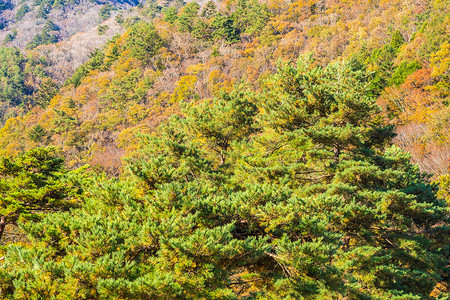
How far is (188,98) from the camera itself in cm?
3041

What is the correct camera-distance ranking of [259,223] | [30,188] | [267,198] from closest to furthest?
[267,198]
[259,223]
[30,188]

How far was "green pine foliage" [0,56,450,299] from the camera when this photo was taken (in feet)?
14.9

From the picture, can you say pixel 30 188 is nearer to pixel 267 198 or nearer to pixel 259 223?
pixel 259 223

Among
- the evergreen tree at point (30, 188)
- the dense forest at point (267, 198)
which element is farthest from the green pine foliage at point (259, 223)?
the evergreen tree at point (30, 188)

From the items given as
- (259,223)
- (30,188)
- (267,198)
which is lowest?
(30,188)

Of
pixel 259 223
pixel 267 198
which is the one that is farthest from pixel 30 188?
pixel 267 198

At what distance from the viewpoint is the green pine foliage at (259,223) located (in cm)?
455

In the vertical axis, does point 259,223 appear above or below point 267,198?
below

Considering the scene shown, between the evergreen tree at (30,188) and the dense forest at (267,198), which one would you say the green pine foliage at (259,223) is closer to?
the dense forest at (267,198)

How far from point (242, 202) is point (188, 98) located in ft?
85.0

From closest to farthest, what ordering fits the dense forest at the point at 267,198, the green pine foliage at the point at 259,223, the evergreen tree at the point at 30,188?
the green pine foliage at the point at 259,223 < the dense forest at the point at 267,198 < the evergreen tree at the point at 30,188

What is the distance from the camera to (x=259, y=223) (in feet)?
19.9

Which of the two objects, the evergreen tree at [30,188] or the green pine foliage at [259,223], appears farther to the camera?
the evergreen tree at [30,188]

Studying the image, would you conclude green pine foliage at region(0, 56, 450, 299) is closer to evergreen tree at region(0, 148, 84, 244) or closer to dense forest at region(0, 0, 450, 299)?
dense forest at region(0, 0, 450, 299)
